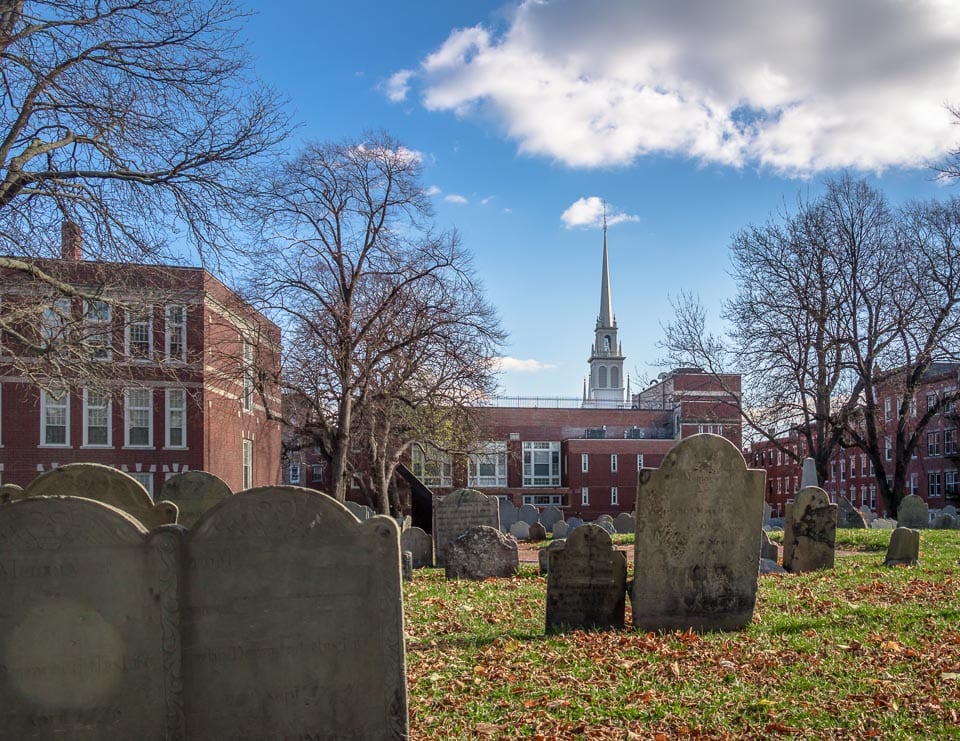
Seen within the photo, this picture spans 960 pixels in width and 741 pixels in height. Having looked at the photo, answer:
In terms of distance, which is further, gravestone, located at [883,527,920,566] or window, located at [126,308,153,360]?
window, located at [126,308,153,360]

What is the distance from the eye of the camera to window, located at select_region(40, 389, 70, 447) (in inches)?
1417

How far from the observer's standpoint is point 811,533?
14398mm

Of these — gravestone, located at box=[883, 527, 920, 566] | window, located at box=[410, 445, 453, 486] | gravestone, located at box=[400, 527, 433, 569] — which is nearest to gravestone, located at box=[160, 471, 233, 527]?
gravestone, located at box=[400, 527, 433, 569]

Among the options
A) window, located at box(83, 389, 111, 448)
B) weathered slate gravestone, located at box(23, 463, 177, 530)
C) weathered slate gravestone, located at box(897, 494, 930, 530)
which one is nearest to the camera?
weathered slate gravestone, located at box(23, 463, 177, 530)

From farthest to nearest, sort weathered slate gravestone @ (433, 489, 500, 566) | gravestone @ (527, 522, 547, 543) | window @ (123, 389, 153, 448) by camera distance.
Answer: window @ (123, 389, 153, 448)
gravestone @ (527, 522, 547, 543)
weathered slate gravestone @ (433, 489, 500, 566)

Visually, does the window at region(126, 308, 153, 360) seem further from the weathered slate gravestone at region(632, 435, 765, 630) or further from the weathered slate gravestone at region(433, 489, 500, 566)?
the weathered slate gravestone at region(632, 435, 765, 630)

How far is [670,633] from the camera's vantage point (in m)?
8.64

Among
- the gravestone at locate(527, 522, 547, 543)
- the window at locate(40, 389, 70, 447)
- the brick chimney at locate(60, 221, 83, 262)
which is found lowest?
the gravestone at locate(527, 522, 547, 543)

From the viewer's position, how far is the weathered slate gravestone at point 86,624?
201 inches

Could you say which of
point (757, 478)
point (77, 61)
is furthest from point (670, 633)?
point (77, 61)

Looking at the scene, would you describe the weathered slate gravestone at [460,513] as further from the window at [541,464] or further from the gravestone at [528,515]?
the window at [541,464]

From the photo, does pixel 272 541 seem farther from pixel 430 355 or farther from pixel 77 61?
pixel 430 355

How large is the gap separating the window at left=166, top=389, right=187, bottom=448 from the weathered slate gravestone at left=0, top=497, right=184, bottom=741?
33410 mm

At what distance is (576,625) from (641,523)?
3.66 ft
